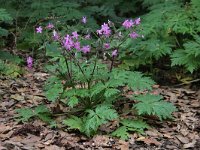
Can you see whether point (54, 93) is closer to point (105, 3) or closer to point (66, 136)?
point (66, 136)

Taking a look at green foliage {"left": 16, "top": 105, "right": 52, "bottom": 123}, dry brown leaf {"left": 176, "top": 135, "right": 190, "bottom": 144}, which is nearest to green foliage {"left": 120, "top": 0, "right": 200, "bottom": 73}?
dry brown leaf {"left": 176, "top": 135, "right": 190, "bottom": 144}

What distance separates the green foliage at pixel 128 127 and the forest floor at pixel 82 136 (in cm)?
5

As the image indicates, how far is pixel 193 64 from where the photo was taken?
18.8 ft

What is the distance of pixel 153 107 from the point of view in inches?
174

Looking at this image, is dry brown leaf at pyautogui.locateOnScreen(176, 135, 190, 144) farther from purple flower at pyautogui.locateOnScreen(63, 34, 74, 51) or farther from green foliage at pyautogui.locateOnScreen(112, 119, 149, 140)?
purple flower at pyautogui.locateOnScreen(63, 34, 74, 51)

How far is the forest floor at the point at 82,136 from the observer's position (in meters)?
4.15

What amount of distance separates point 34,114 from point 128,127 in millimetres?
1059

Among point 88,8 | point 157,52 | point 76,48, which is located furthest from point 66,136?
point 88,8

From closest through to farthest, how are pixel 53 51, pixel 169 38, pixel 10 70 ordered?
pixel 53 51 → pixel 10 70 → pixel 169 38

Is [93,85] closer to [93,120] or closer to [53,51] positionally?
[93,120]

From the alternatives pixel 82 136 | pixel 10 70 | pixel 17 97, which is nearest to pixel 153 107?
pixel 82 136

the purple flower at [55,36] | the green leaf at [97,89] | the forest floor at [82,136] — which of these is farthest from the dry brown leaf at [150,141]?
the purple flower at [55,36]

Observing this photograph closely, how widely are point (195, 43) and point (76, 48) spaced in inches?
81.4

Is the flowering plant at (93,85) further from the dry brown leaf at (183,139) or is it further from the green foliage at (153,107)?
the dry brown leaf at (183,139)
